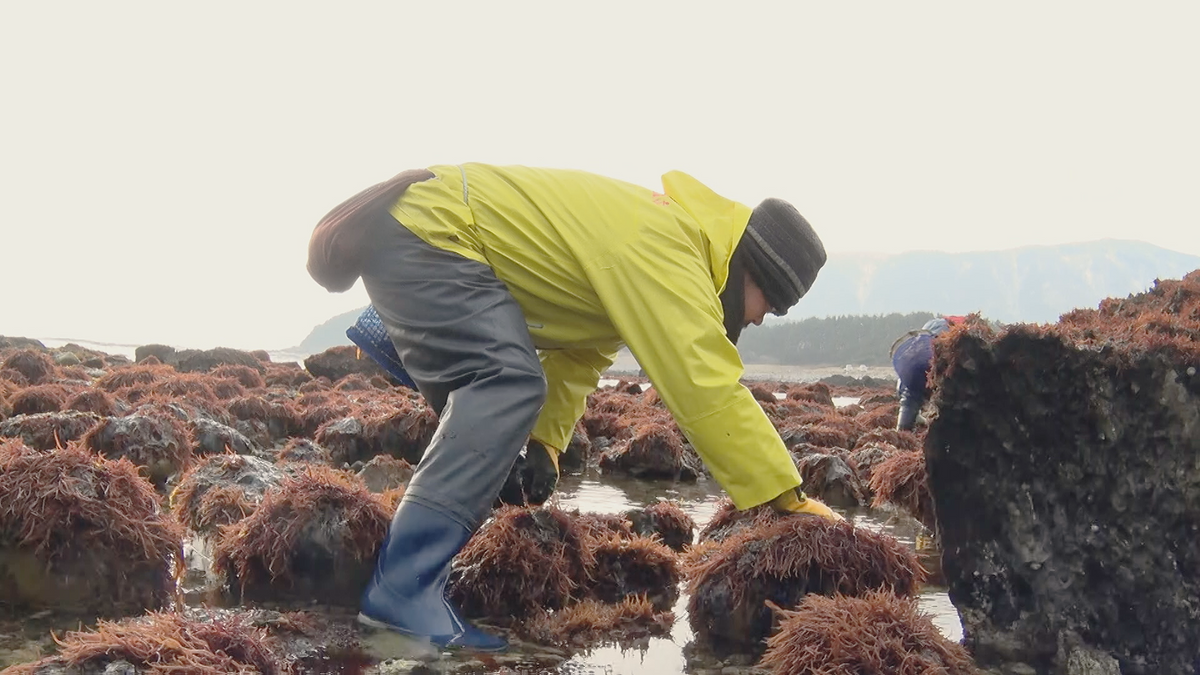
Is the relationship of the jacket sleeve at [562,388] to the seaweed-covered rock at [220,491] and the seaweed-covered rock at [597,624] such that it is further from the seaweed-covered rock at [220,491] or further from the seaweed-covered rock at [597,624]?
the seaweed-covered rock at [220,491]

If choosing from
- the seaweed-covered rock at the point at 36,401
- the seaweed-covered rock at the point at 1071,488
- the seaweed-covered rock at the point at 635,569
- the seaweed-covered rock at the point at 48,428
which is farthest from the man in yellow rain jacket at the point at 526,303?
the seaweed-covered rock at the point at 36,401

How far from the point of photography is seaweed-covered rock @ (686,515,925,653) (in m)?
2.74

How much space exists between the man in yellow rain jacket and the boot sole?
0.02 meters

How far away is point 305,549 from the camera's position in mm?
2973

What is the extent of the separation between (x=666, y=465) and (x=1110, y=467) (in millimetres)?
5135

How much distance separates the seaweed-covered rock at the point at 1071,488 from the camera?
2.43 metres

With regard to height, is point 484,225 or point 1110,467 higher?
point 484,225

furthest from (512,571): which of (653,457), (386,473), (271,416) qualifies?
(271,416)

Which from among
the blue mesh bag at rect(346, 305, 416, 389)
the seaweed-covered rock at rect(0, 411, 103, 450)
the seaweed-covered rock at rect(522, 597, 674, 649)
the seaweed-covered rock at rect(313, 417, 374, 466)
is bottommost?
the seaweed-covered rock at rect(313, 417, 374, 466)

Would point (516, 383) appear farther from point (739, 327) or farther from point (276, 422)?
point (276, 422)

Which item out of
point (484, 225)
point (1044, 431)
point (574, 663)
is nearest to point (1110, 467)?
point (1044, 431)

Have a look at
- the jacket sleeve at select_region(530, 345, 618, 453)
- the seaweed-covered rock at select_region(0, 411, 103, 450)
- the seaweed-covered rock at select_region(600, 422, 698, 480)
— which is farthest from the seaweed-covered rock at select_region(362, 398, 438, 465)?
the jacket sleeve at select_region(530, 345, 618, 453)

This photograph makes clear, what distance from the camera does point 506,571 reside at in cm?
302

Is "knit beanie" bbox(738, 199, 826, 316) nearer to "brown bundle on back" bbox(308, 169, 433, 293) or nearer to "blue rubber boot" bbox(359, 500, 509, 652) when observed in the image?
"brown bundle on back" bbox(308, 169, 433, 293)
